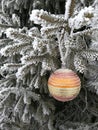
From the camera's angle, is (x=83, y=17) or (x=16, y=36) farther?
(x=16, y=36)

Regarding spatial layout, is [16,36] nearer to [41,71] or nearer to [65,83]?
[65,83]

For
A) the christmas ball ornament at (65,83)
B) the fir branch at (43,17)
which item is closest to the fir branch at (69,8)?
the fir branch at (43,17)

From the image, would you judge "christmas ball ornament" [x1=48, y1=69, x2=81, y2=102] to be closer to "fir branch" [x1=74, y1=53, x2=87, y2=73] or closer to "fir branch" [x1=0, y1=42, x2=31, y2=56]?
"fir branch" [x1=74, y1=53, x2=87, y2=73]

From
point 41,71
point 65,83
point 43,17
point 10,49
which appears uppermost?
point 43,17

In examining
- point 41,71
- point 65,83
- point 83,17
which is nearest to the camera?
point 83,17

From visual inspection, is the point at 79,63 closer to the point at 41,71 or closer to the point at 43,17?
the point at 43,17

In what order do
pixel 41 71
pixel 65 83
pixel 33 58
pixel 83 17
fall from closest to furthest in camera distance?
pixel 83 17, pixel 65 83, pixel 33 58, pixel 41 71

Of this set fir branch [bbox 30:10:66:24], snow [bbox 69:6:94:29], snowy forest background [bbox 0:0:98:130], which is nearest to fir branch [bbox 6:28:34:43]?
snowy forest background [bbox 0:0:98:130]

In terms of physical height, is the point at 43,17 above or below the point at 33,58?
above

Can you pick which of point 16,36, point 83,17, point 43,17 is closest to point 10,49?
point 16,36

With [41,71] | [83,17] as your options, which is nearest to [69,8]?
[83,17]
